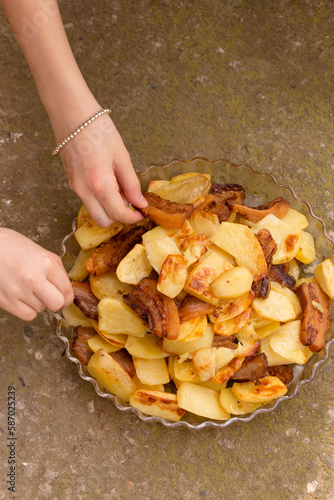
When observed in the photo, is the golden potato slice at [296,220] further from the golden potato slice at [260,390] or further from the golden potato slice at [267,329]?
the golden potato slice at [260,390]

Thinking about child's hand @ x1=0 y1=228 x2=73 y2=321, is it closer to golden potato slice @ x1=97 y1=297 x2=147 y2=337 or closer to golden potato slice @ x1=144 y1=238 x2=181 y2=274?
golden potato slice @ x1=97 y1=297 x2=147 y2=337

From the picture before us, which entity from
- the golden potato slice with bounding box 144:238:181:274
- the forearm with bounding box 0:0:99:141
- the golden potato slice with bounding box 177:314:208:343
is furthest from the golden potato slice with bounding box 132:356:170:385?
the forearm with bounding box 0:0:99:141

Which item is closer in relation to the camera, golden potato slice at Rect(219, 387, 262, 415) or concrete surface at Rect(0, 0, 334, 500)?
golden potato slice at Rect(219, 387, 262, 415)

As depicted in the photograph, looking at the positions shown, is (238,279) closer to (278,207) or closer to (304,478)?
(278,207)

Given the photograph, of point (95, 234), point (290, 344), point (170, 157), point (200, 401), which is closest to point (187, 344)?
point (200, 401)

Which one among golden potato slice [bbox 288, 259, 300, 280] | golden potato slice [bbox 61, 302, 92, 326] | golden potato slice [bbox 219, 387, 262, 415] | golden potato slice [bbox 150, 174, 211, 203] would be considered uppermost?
golden potato slice [bbox 150, 174, 211, 203]

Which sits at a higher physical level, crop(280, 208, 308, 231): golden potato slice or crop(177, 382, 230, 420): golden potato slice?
crop(280, 208, 308, 231): golden potato slice

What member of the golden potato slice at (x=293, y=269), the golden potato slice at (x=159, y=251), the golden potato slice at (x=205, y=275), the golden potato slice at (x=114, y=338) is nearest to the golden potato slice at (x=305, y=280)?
the golden potato slice at (x=293, y=269)
